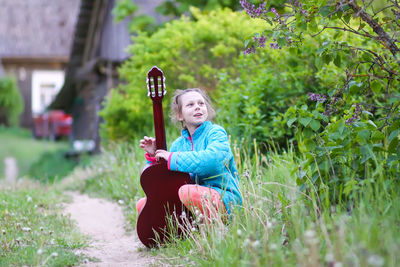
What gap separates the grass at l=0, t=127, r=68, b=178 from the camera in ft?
55.7

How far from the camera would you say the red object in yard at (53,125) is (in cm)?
2342

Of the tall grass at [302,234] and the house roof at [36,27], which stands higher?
the house roof at [36,27]

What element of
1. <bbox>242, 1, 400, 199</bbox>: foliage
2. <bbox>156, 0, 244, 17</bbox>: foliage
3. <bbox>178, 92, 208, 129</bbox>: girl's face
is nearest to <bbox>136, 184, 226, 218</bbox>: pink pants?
<bbox>178, 92, 208, 129</bbox>: girl's face

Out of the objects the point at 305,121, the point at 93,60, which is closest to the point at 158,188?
the point at 305,121

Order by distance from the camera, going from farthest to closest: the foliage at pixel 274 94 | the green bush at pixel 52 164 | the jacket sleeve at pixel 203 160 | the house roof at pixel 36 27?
the house roof at pixel 36 27
the green bush at pixel 52 164
the foliage at pixel 274 94
the jacket sleeve at pixel 203 160

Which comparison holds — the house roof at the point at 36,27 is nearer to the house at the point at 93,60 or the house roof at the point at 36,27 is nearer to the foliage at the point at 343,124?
the house at the point at 93,60

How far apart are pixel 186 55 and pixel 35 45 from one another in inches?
784

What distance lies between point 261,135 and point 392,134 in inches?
110

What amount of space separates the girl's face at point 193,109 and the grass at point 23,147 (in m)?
12.8

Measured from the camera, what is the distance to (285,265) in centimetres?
214

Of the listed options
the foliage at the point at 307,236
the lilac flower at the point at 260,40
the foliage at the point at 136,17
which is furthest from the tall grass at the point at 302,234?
the foliage at the point at 136,17

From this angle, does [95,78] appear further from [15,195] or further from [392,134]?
[392,134]

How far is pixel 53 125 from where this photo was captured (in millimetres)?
23438

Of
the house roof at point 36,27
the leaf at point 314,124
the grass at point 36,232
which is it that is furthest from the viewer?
the house roof at point 36,27
